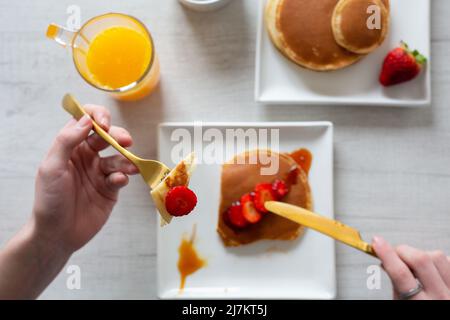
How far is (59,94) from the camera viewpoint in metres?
1.24

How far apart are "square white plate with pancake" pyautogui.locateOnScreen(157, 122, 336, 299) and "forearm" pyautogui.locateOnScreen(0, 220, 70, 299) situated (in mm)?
267

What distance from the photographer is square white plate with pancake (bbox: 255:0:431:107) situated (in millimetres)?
1199

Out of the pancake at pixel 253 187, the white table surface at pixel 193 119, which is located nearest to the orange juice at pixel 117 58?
the white table surface at pixel 193 119

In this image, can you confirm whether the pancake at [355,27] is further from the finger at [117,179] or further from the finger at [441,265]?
the finger at [117,179]

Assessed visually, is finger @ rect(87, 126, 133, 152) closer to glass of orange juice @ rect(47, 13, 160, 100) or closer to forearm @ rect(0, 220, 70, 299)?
glass of orange juice @ rect(47, 13, 160, 100)

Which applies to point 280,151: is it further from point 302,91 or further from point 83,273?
point 83,273

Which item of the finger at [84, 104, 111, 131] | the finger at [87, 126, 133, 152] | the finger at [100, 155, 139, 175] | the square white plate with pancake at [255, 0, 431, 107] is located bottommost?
the finger at [100, 155, 139, 175]

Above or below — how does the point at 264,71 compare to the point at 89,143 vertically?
above

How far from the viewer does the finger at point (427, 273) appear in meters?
1.00

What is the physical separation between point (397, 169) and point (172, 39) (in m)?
0.68

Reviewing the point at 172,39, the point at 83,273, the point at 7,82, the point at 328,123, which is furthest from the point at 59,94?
the point at 328,123

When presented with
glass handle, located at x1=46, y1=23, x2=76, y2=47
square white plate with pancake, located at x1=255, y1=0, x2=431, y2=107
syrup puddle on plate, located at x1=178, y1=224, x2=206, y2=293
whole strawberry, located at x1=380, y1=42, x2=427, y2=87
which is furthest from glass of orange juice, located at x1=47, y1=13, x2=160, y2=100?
whole strawberry, located at x1=380, y1=42, x2=427, y2=87

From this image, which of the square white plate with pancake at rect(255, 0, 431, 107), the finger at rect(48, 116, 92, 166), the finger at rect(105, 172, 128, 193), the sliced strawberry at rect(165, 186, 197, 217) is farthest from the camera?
the square white plate with pancake at rect(255, 0, 431, 107)

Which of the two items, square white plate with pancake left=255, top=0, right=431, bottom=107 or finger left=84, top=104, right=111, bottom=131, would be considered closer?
finger left=84, top=104, right=111, bottom=131
